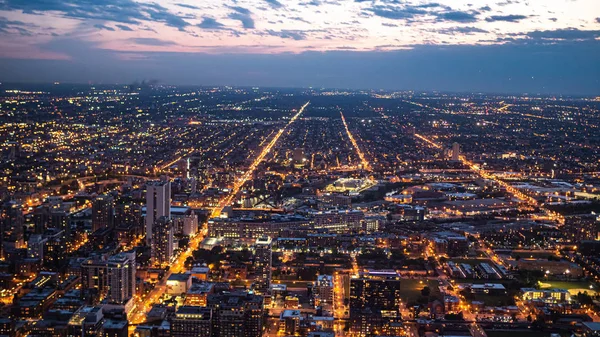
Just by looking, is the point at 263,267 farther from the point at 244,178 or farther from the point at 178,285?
the point at 244,178

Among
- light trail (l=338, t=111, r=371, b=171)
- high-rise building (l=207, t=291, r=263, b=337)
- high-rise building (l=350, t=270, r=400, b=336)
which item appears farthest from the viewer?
light trail (l=338, t=111, r=371, b=171)

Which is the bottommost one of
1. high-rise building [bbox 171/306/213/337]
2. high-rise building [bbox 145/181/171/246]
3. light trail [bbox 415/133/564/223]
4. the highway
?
the highway

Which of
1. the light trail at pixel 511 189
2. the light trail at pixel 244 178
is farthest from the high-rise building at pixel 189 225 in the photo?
the light trail at pixel 511 189

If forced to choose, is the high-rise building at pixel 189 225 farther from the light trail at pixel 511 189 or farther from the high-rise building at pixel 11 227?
the light trail at pixel 511 189

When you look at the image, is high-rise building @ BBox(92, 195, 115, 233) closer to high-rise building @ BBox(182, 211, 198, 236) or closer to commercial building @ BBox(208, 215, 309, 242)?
high-rise building @ BBox(182, 211, 198, 236)

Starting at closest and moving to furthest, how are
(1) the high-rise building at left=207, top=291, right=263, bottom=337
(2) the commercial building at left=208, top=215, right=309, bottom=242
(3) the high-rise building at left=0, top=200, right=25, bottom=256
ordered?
1. (1) the high-rise building at left=207, top=291, right=263, bottom=337
2. (3) the high-rise building at left=0, top=200, right=25, bottom=256
3. (2) the commercial building at left=208, top=215, right=309, bottom=242

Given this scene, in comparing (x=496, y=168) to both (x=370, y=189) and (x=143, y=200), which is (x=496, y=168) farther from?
(x=143, y=200)

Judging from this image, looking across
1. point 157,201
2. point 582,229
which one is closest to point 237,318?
point 157,201

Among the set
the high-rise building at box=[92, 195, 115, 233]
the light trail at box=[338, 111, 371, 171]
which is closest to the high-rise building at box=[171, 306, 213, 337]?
the high-rise building at box=[92, 195, 115, 233]
